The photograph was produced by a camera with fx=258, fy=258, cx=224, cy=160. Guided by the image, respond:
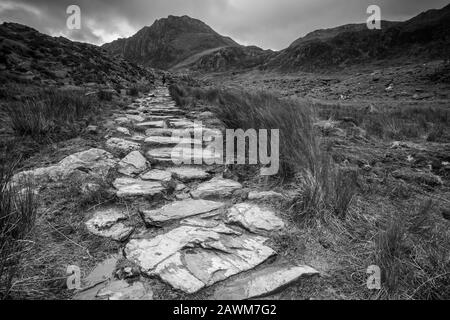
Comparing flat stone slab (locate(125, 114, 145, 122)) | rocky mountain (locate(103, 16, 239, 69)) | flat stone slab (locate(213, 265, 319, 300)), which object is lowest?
flat stone slab (locate(213, 265, 319, 300))

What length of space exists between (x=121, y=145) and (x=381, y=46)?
36.1 m

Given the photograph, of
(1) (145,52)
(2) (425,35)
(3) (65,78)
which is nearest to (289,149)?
(3) (65,78)

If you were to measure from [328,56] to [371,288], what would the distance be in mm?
36882

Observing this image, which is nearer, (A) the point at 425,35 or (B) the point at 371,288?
(B) the point at 371,288

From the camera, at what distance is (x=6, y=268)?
1.15 meters

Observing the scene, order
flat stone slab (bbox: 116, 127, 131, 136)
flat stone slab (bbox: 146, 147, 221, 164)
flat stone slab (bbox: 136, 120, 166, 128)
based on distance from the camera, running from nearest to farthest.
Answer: flat stone slab (bbox: 146, 147, 221, 164)
flat stone slab (bbox: 116, 127, 131, 136)
flat stone slab (bbox: 136, 120, 166, 128)

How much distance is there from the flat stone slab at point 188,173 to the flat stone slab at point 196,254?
2.88 feet

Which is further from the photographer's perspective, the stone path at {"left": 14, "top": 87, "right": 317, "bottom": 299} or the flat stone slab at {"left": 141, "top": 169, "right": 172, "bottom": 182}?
the flat stone slab at {"left": 141, "top": 169, "right": 172, "bottom": 182}

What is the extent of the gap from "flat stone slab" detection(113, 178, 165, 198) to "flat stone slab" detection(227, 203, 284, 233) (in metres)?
0.72

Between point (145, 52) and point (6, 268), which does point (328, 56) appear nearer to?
point (6, 268)

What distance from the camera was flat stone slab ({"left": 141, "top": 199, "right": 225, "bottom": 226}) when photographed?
1835mm

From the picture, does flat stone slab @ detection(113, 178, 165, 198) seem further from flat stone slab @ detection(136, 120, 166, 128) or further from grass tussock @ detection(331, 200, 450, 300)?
flat stone slab @ detection(136, 120, 166, 128)

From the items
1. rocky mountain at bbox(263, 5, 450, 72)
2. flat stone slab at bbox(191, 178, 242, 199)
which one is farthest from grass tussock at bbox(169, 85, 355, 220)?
rocky mountain at bbox(263, 5, 450, 72)

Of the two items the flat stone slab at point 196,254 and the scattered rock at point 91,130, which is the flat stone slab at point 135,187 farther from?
the scattered rock at point 91,130
